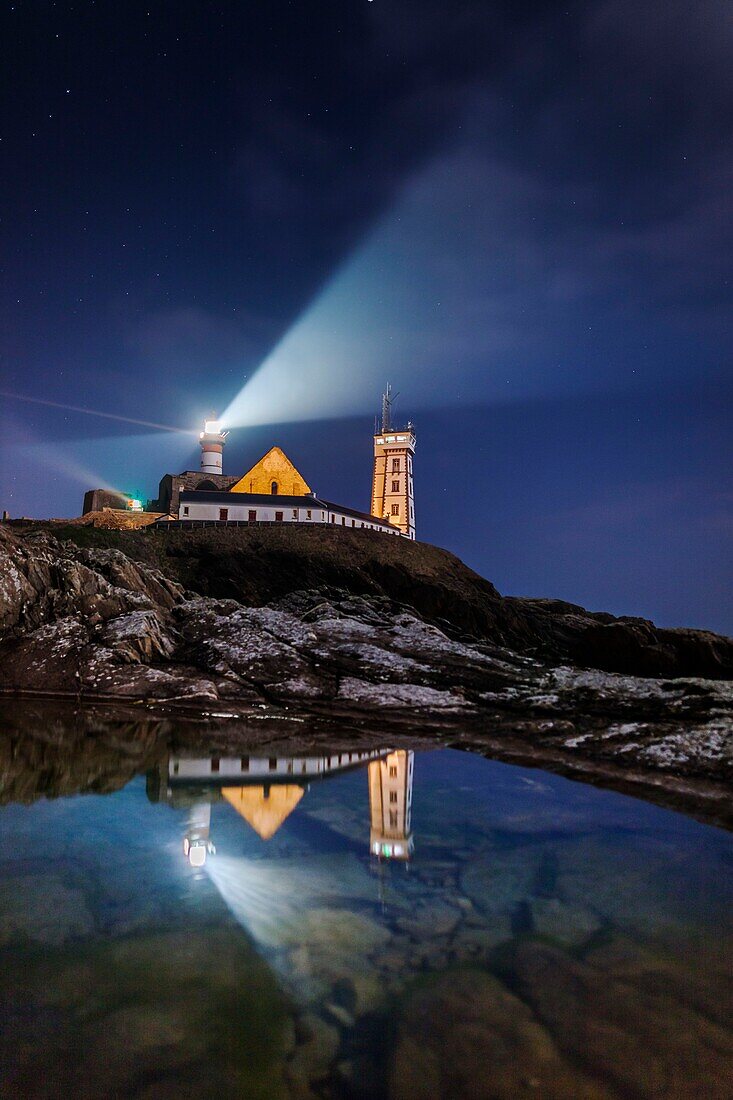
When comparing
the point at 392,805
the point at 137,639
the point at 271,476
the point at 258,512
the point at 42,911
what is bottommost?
the point at 42,911

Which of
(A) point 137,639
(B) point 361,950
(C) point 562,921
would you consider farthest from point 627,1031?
(A) point 137,639

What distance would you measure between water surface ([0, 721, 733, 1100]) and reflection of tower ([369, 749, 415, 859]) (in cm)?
6

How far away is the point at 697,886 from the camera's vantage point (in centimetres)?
659

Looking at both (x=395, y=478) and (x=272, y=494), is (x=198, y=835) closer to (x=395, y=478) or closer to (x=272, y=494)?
(x=272, y=494)

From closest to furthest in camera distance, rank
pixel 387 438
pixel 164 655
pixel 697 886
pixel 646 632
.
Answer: pixel 697 886 → pixel 164 655 → pixel 646 632 → pixel 387 438

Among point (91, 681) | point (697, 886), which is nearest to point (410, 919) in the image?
point (697, 886)

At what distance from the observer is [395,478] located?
109 meters

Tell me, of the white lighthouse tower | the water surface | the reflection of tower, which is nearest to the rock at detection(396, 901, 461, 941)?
the water surface

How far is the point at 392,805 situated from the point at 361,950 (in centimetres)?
409

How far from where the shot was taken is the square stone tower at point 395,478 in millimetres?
105812

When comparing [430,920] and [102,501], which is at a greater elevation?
[102,501]

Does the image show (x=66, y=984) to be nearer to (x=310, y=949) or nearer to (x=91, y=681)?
(x=310, y=949)

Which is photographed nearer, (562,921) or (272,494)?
(562,921)

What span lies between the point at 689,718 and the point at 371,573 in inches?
1518
